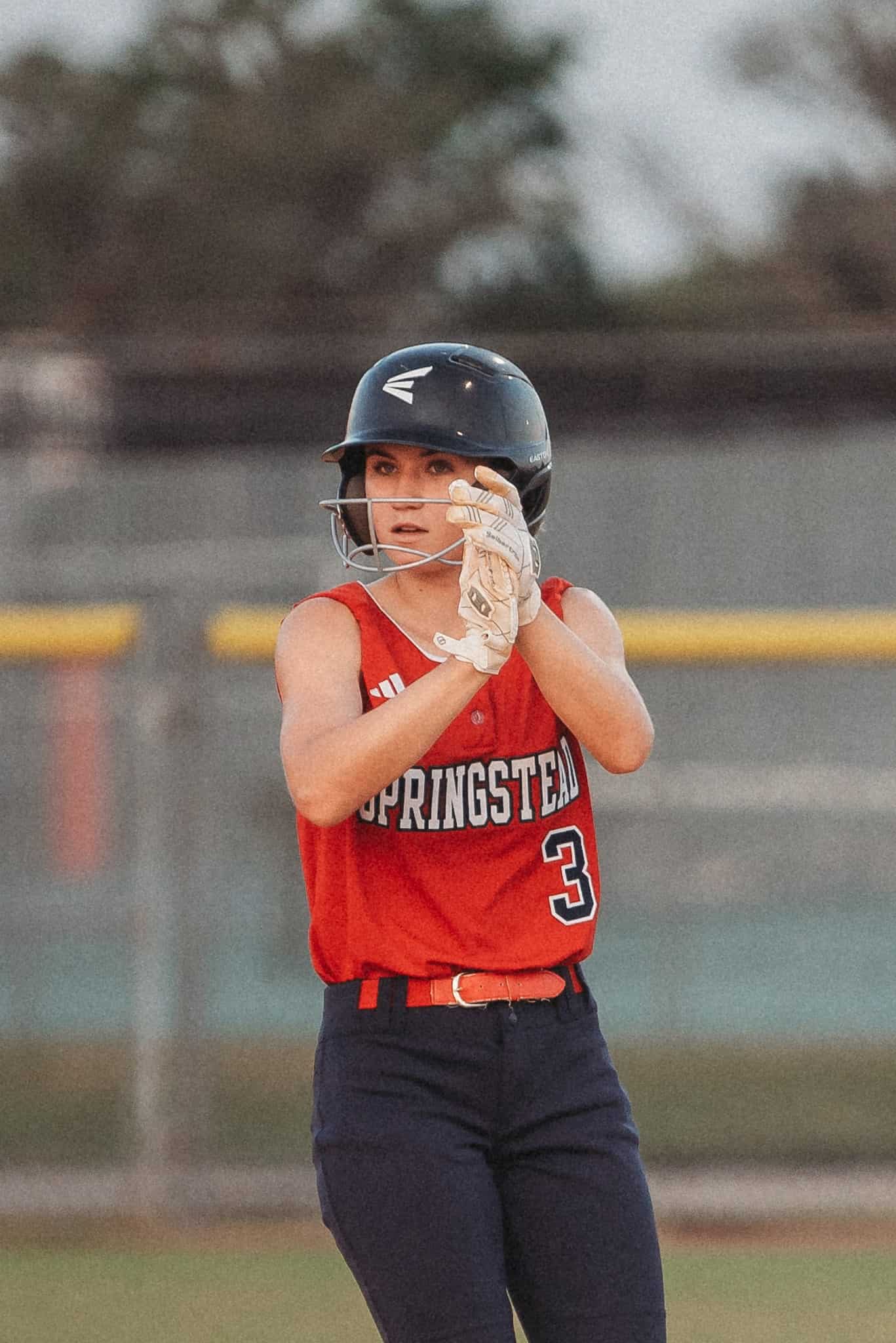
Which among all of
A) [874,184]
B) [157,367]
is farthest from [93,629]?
[874,184]

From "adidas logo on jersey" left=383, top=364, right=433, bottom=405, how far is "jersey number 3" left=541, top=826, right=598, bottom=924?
65 centimetres

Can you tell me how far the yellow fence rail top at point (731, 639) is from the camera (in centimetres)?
557

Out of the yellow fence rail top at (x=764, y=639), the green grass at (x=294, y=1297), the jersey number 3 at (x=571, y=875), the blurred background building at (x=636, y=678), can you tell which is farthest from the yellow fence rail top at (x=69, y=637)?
the jersey number 3 at (x=571, y=875)

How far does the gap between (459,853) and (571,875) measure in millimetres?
173

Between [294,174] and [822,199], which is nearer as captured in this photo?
[822,199]

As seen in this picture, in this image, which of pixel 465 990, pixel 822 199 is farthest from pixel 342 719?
pixel 822 199

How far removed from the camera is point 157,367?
430 inches

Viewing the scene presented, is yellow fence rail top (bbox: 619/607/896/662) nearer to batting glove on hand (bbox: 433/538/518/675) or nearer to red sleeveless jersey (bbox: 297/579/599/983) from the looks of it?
red sleeveless jersey (bbox: 297/579/599/983)

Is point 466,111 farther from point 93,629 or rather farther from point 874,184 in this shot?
point 93,629

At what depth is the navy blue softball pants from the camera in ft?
8.27

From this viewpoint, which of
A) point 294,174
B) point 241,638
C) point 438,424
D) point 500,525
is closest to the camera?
point 500,525

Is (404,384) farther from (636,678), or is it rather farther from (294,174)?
(294,174)

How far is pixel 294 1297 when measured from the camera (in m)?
4.82

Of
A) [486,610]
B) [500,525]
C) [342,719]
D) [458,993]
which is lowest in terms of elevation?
[458,993]
